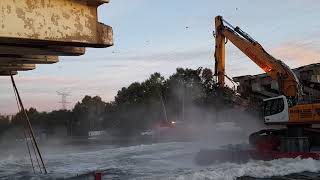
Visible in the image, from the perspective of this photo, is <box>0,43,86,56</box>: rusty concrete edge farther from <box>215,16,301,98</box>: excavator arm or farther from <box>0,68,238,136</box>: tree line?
<box>0,68,238,136</box>: tree line

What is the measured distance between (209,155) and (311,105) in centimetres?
519

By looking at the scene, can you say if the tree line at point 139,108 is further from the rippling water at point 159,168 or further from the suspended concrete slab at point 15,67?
the suspended concrete slab at point 15,67

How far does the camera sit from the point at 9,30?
4637mm

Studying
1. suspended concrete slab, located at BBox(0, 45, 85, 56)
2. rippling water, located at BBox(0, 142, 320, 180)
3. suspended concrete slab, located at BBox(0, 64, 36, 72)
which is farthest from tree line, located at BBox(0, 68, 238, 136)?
suspended concrete slab, located at BBox(0, 45, 85, 56)

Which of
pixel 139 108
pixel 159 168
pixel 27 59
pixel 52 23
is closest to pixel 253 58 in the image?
pixel 159 168

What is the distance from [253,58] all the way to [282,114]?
4634 mm

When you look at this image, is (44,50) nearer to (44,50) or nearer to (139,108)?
(44,50)

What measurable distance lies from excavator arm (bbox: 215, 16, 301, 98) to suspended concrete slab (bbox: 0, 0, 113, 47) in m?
19.3

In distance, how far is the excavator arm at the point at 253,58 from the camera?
23828 mm

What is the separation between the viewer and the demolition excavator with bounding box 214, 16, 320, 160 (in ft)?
69.4

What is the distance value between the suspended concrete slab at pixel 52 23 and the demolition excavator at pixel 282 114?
1676 cm

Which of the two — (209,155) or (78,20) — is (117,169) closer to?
(209,155)

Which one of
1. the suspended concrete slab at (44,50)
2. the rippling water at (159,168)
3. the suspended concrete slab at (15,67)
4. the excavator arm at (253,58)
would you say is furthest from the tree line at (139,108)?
the suspended concrete slab at (44,50)

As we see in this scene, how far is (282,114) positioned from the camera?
22047 millimetres
